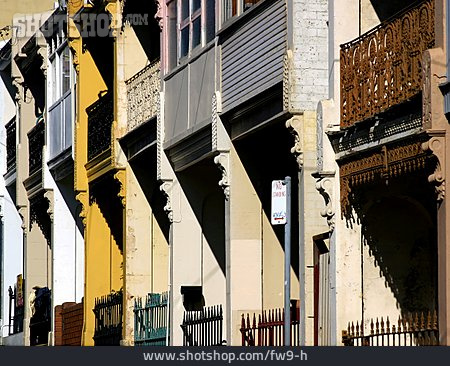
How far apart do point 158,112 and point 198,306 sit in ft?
12.4

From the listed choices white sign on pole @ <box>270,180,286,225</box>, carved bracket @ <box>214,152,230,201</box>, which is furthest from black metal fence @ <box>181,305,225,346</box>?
white sign on pole @ <box>270,180,286,225</box>

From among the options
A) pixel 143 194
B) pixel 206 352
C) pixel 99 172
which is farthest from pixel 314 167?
pixel 99 172

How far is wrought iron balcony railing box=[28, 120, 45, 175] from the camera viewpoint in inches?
1563

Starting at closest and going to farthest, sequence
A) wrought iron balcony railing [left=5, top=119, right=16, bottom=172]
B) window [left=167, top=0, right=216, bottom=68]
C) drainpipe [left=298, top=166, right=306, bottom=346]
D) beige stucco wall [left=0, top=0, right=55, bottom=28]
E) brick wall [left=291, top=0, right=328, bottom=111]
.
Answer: drainpipe [left=298, top=166, right=306, bottom=346] → brick wall [left=291, top=0, right=328, bottom=111] → window [left=167, top=0, right=216, bottom=68] → wrought iron balcony railing [left=5, top=119, right=16, bottom=172] → beige stucco wall [left=0, top=0, right=55, bottom=28]

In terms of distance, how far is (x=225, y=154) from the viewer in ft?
79.5

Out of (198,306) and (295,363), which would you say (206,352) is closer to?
(295,363)

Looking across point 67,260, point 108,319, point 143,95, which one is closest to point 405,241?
point 143,95

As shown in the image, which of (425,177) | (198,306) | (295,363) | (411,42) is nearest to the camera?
(295,363)

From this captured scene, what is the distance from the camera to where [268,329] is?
2303cm

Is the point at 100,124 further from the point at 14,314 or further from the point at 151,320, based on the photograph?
the point at 14,314

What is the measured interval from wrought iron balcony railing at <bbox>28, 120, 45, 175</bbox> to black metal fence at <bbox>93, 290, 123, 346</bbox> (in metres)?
7.67

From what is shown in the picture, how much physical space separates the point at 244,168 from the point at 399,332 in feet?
24.2

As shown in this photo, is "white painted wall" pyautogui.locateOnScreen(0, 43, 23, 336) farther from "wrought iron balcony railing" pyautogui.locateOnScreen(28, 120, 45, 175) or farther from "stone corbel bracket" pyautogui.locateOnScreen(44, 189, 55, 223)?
"stone corbel bracket" pyautogui.locateOnScreen(44, 189, 55, 223)

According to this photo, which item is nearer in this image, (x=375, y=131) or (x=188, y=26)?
(x=375, y=131)
